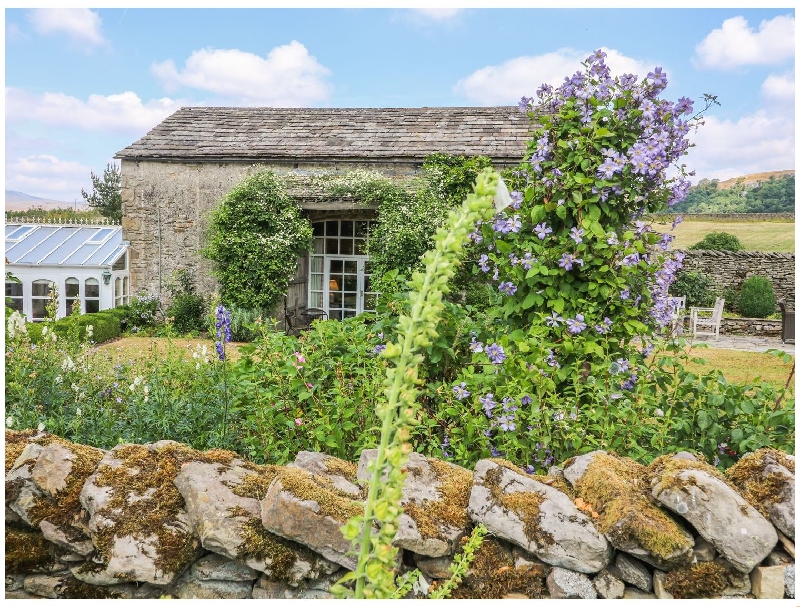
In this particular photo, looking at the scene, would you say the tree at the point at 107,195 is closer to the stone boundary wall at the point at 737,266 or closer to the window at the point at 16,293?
the window at the point at 16,293

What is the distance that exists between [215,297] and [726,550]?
10.2ft

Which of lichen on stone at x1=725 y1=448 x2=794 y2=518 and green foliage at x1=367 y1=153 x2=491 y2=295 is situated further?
green foliage at x1=367 y1=153 x2=491 y2=295

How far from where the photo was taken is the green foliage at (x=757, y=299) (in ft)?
56.6

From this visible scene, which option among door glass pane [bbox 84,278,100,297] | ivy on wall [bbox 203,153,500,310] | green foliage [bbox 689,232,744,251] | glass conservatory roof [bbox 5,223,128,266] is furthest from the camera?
green foliage [bbox 689,232,744,251]

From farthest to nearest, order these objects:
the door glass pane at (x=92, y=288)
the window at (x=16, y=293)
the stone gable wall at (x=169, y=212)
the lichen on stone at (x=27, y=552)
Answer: the window at (x=16, y=293), the door glass pane at (x=92, y=288), the stone gable wall at (x=169, y=212), the lichen on stone at (x=27, y=552)

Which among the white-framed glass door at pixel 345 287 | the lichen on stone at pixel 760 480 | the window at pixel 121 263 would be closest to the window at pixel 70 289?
the window at pixel 121 263

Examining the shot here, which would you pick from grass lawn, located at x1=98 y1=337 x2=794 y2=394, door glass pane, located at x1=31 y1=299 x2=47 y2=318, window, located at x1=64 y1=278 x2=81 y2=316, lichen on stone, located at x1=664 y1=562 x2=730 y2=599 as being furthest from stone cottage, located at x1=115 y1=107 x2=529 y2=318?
lichen on stone, located at x1=664 y1=562 x2=730 y2=599

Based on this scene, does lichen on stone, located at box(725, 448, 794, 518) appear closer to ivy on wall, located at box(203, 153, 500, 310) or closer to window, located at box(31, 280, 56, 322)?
ivy on wall, located at box(203, 153, 500, 310)

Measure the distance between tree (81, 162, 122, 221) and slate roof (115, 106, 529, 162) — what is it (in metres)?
14.8

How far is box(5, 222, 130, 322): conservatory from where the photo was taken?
13445 mm

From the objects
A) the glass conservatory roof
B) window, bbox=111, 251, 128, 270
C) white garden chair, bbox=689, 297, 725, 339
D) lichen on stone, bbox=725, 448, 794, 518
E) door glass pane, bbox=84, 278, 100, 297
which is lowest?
white garden chair, bbox=689, 297, 725, 339

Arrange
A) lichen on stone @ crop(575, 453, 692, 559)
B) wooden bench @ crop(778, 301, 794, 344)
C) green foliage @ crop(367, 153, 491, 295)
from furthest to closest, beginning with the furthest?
→ 1. wooden bench @ crop(778, 301, 794, 344)
2. green foliage @ crop(367, 153, 491, 295)
3. lichen on stone @ crop(575, 453, 692, 559)

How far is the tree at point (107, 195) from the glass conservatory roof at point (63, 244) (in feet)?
44.4

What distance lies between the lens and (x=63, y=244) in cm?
1422
